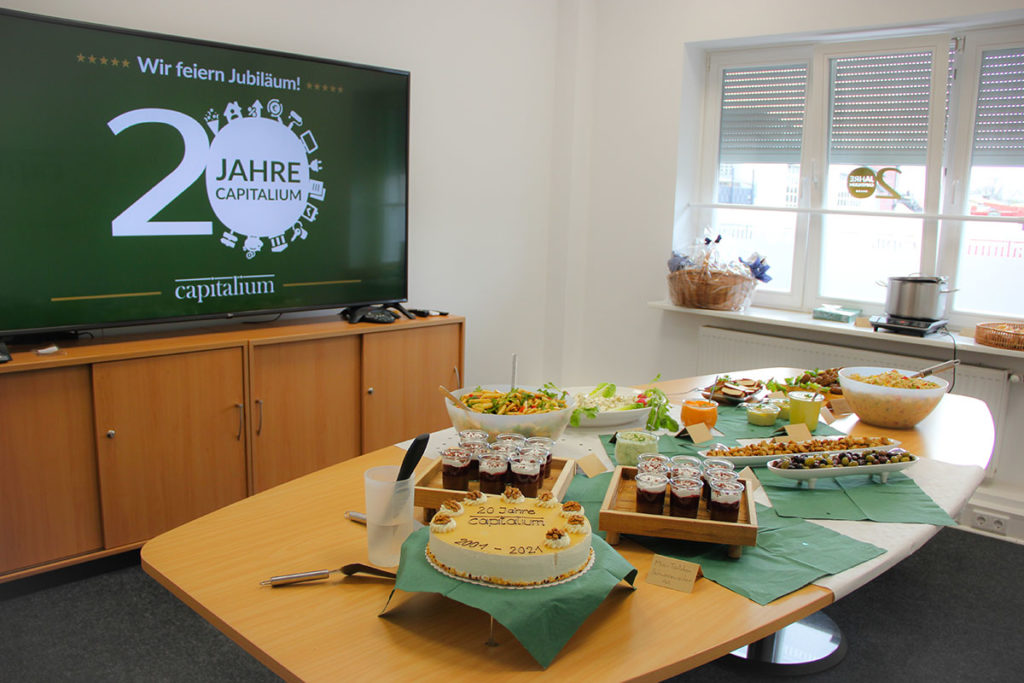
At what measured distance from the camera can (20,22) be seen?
261 centimetres

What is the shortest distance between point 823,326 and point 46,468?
11.7 feet

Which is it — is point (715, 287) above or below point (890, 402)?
above

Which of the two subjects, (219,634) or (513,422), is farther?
(219,634)

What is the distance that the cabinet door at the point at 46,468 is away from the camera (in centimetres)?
261

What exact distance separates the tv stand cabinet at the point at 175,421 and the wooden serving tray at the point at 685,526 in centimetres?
201

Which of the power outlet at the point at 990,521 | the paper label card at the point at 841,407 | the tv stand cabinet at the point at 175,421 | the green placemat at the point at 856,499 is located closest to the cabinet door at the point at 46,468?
the tv stand cabinet at the point at 175,421

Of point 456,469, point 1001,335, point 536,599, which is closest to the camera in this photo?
point 536,599

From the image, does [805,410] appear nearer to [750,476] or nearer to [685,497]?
[750,476]

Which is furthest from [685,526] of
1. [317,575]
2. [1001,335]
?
[1001,335]

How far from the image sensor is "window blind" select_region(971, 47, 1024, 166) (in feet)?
12.5

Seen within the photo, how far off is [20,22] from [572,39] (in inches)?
123

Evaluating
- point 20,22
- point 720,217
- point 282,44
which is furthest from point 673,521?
point 720,217

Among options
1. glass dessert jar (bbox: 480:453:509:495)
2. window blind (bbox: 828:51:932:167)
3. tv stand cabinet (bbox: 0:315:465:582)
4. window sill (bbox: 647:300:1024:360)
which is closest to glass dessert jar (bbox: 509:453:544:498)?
glass dessert jar (bbox: 480:453:509:495)

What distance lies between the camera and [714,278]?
14.4 ft
